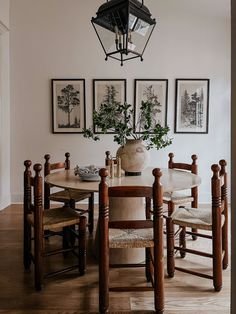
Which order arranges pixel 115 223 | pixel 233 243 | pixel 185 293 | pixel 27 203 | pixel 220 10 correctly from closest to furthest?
pixel 233 243 < pixel 115 223 < pixel 185 293 < pixel 27 203 < pixel 220 10

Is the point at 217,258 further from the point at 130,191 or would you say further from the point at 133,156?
the point at 133,156

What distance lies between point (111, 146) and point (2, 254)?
99.8 inches

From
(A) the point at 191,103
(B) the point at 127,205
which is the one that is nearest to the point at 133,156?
(B) the point at 127,205

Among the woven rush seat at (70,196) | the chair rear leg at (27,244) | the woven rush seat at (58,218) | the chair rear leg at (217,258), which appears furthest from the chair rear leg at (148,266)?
the woven rush seat at (70,196)

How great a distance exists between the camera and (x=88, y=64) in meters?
4.91

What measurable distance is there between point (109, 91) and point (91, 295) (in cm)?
339

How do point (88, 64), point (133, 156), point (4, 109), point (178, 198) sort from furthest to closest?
point (88, 64) < point (4, 109) < point (178, 198) < point (133, 156)

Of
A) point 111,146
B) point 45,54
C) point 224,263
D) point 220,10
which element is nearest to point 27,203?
Answer: point 224,263

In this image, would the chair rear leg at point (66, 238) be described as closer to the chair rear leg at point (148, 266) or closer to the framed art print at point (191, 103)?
the chair rear leg at point (148, 266)

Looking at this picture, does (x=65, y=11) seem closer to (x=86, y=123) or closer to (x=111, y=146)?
(x=86, y=123)

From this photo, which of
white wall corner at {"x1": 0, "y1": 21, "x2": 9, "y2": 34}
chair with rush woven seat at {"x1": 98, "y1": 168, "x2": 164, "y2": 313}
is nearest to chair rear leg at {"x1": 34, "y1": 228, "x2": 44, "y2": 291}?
chair with rush woven seat at {"x1": 98, "y1": 168, "x2": 164, "y2": 313}

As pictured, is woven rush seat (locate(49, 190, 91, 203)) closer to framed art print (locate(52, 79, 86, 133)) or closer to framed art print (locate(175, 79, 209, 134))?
framed art print (locate(52, 79, 86, 133))

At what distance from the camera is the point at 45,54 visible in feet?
16.1

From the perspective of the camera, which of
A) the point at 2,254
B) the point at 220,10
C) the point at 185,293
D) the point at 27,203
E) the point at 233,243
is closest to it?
the point at 233,243
